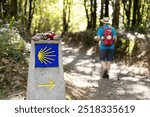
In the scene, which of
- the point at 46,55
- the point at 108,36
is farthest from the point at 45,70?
the point at 108,36

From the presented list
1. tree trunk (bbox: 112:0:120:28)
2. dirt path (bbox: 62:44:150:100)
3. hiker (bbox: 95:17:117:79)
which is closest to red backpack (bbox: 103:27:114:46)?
hiker (bbox: 95:17:117:79)

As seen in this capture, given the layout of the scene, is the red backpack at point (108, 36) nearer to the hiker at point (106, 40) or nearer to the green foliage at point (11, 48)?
the hiker at point (106, 40)

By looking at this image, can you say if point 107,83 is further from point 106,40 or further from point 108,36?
point 108,36

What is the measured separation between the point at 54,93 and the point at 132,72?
8859mm

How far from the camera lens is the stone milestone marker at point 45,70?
7.15 meters

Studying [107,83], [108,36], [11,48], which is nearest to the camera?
[11,48]

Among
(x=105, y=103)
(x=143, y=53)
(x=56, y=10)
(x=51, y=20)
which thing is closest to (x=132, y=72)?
(x=143, y=53)

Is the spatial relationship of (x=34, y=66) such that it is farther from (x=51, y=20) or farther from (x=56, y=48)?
(x=51, y=20)

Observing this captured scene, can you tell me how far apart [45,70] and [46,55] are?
272mm

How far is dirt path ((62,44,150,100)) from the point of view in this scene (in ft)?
36.3

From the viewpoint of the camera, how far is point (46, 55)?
712 cm

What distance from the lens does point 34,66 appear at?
7.15 m

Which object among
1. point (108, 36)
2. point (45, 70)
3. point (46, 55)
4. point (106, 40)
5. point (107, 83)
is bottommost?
point (107, 83)

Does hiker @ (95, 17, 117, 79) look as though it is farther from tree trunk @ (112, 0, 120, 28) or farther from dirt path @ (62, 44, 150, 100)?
tree trunk @ (112, 0, 120, 28)
